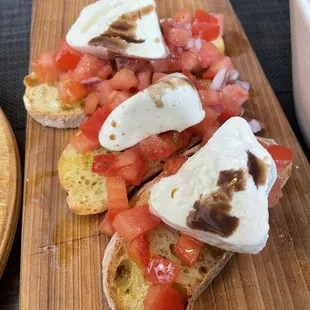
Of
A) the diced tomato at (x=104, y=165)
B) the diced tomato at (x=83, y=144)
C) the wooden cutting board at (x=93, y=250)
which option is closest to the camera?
the wooden cutting board at (x=93, y=250)

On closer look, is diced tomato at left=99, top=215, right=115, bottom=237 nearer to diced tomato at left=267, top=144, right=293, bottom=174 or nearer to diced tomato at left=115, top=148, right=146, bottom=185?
diced tomato at left=115, top=148, right=146, bottom=185

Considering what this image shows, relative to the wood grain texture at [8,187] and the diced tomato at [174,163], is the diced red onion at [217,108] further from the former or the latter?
the wood grain texture at [8,187]

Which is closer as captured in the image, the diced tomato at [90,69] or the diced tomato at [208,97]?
the diced tomato at [208,97]

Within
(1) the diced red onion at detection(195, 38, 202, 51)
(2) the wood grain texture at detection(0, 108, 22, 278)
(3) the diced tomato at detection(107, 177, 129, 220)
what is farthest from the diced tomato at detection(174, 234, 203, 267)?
(1) the diced red onion at detection(195, 38, 202, 51)

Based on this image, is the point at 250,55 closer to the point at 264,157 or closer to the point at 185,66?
the point at 185,66

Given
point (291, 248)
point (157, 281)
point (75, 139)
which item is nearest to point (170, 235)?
point (157, 281)

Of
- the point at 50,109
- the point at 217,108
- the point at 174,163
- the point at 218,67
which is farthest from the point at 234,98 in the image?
the point at 50,109

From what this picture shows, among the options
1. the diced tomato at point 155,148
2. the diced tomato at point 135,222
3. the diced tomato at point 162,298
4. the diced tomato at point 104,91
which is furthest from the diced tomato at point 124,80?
the diced tomato at point 162,298
